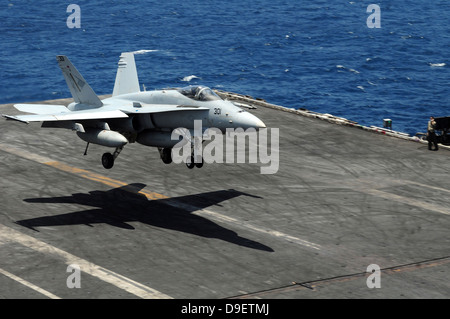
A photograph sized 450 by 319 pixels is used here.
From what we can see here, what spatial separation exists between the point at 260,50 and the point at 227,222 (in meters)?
88.0

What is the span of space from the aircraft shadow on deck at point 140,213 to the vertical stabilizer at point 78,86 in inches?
194

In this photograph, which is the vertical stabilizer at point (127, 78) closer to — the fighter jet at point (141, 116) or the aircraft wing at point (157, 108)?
the fighter jet at point (141, 116)

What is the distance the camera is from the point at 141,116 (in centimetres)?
3547

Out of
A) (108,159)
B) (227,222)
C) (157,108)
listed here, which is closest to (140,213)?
(108,159)

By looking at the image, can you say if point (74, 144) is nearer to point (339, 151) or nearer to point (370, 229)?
point (339, 151)

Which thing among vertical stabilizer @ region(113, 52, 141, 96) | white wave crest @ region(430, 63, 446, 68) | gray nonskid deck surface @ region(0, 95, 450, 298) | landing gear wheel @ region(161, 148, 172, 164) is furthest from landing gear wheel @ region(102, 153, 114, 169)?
white wave crest @ region(430, 63, 446, 68)

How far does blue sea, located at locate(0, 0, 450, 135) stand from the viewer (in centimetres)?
9381

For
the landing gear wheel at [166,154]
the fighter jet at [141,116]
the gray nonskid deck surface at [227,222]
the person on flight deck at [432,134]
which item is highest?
the fighter jet at [141,116]

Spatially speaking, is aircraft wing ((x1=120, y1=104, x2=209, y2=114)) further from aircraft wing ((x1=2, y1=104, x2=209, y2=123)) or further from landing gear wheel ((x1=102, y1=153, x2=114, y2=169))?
landing gear wheel ((x1=102, y1=153, x2=114, y2=169))

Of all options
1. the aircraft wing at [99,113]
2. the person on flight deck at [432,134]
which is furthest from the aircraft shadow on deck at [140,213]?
the person on flight deck at [432,134]

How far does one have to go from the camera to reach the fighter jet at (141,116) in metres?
33.2

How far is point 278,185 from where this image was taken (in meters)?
40.2

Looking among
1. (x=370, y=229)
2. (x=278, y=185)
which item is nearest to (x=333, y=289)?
(x=370, y=229)

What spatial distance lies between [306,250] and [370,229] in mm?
4350
